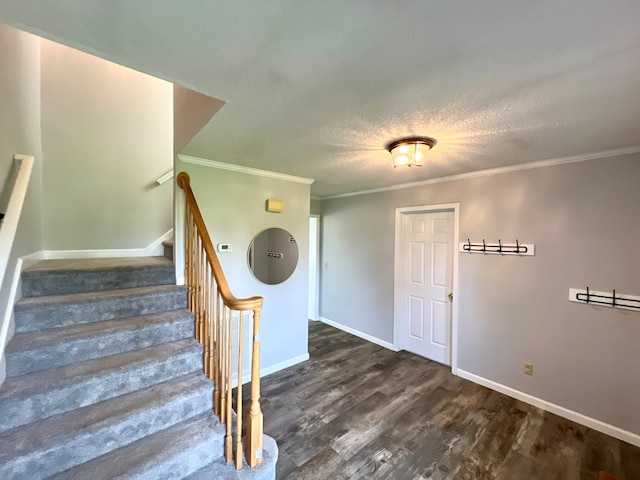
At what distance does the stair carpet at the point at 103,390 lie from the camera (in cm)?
133

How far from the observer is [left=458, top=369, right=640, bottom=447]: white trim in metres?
2.10

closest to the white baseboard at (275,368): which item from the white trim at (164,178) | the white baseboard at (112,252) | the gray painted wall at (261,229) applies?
the gray painted wall at (261,229)

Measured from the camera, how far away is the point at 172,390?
5.58 ft

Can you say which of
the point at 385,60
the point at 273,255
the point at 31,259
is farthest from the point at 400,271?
the point at 31,259

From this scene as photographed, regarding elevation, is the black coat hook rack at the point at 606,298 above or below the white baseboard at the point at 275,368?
above

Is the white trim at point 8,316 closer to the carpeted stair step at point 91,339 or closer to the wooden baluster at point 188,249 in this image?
the carpeted stair step at point 91,339

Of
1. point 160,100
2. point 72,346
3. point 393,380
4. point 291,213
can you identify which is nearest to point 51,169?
point 160,100

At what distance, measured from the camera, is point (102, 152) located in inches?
121

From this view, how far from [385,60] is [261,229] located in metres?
2.25

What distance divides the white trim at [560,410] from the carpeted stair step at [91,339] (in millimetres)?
3023

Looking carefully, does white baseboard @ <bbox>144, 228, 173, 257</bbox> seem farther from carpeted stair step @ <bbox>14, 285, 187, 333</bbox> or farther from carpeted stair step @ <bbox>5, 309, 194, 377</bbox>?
carpeted stair step @ <bbox>5, 309, 194, 377</bbox>

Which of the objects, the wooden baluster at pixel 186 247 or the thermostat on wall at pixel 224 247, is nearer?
the wooden baluster at pixel 186 247

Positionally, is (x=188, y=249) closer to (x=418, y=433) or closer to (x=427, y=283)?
(x=418, y=433)

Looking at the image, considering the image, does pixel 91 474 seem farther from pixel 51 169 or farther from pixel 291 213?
pixel 51 169
